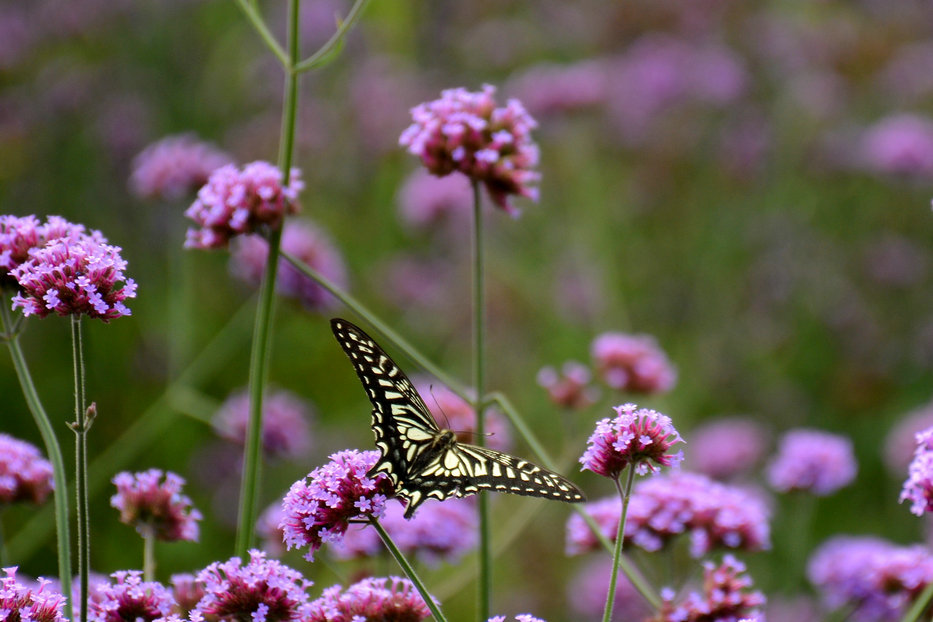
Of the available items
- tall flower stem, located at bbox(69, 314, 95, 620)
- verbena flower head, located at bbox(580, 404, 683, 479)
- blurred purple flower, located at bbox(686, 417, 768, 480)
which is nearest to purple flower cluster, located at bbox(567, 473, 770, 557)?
verbena flower head, located at bbox(580, 404, 683, 479)

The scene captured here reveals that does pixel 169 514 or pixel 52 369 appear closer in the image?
Result: pixel 169 514

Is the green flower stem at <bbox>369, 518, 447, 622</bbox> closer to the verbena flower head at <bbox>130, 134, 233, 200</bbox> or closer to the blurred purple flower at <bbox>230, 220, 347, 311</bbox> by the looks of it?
the blurred purple flower at <bbox>230, 220, 347, 311</bbox>

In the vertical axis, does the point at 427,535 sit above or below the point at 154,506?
above

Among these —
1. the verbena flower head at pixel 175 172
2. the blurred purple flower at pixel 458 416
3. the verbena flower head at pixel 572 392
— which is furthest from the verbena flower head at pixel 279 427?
the verbena flower head at pixel 572 392

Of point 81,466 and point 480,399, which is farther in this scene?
point 480,399

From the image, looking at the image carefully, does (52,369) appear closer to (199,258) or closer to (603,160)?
(199,258)

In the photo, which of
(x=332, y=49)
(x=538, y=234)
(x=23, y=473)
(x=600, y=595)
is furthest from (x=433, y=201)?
(x=23, y=473)

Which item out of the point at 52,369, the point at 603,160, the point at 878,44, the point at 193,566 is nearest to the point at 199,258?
the point at 52,369

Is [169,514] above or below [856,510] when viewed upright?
below

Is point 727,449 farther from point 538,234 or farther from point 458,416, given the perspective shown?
point 538,234
